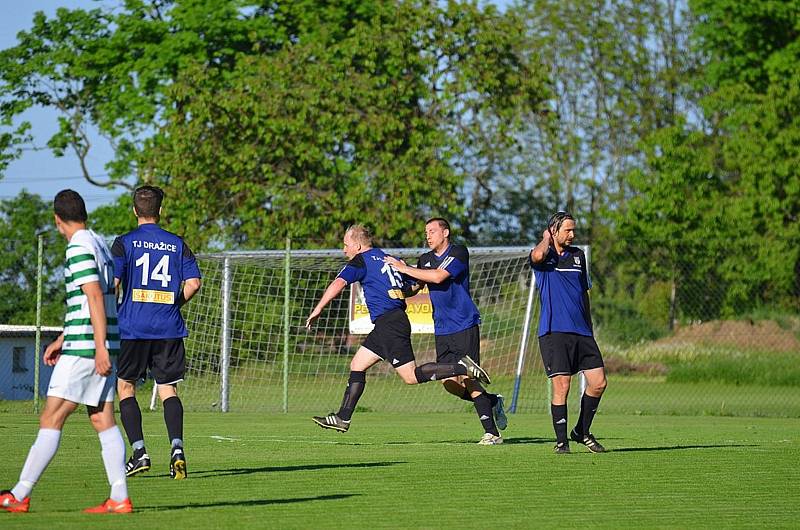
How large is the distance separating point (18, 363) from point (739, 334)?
12.5m

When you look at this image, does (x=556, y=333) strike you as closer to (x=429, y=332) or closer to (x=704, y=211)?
(x=429, y=332)

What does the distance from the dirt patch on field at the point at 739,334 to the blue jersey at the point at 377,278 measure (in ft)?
31.9

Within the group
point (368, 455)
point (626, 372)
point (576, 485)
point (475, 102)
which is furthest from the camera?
point (475, 102)

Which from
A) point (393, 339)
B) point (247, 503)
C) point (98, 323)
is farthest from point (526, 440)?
point (98, 323)

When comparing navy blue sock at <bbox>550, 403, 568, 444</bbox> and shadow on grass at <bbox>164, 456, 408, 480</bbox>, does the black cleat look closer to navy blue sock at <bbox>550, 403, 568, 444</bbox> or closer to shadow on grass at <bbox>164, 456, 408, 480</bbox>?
navy blue sock at <bbox>550, 403, 568, 444</bbox>

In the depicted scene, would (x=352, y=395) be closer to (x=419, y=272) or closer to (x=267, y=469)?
(x=419, y=272)

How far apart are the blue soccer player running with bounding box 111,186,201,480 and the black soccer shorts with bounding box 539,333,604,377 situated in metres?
3.70

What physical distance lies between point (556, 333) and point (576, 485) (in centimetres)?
288

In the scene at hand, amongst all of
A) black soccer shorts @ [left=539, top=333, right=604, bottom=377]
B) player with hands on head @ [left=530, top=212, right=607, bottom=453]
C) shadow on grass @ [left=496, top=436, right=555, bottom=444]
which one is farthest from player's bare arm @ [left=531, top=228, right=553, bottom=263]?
shadow on grass @ [left=496, top=436, right=555, bottom=444]

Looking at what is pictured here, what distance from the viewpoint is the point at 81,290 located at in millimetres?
7469

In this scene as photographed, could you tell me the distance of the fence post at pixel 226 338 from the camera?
784 inches

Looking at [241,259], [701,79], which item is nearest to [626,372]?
[241,259]

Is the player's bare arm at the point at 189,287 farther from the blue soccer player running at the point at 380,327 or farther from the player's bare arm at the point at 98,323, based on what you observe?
the blue soccer player running at the point at 380,327

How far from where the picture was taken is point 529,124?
136ft
